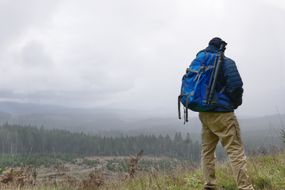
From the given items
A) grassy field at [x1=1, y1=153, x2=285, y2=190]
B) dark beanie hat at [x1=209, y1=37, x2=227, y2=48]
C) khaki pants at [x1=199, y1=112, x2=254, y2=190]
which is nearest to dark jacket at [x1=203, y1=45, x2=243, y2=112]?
khaki pants at [x1=199, y1=112, x2=254, y2=190]

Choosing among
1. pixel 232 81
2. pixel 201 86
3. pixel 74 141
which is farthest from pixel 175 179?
pixel 74 141

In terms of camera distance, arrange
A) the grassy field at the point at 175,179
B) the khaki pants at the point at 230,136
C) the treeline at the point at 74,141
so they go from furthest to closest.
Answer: the treeline at the point at 74,141, the grassy field at the point at 175,179, the khaki pants at the point at 230,136

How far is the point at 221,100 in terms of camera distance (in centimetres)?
601

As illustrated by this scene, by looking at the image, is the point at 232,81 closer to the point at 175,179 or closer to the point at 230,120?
the point at 230,120

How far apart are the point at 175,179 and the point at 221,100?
101 inches

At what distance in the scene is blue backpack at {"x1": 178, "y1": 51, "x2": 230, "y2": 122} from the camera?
6.02 metres

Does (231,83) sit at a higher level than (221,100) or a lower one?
higher

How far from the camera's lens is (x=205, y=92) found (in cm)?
609

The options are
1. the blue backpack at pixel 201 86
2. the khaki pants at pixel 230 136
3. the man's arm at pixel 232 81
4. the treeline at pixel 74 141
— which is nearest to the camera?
the man's arm at pixel 232 81

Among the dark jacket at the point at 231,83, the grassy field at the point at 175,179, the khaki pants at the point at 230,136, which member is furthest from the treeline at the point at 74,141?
the dark jacket at the point at 231,83

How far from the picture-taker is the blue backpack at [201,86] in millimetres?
6016

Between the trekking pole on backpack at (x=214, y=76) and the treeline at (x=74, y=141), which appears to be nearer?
the trekking pole on backpack at (x=214, y=76)

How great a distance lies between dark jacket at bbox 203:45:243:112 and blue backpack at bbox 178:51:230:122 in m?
0.08

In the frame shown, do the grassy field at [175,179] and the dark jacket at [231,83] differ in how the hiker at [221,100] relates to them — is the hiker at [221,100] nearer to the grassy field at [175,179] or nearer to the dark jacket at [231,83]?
the dark jacket at [231,83]
